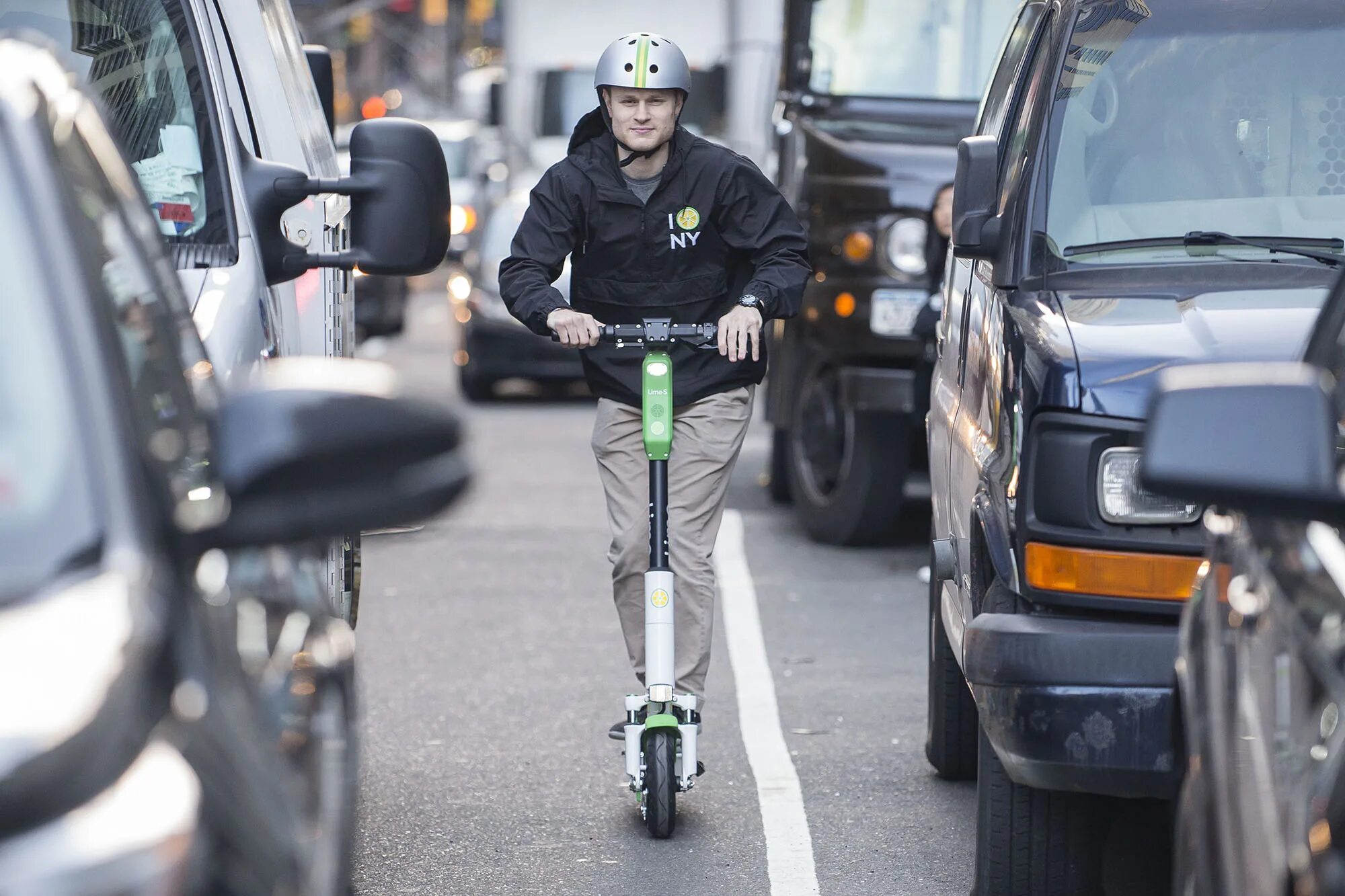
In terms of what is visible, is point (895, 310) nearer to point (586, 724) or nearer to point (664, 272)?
point (586, 724)

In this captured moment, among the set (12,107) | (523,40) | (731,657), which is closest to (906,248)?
(731,657)

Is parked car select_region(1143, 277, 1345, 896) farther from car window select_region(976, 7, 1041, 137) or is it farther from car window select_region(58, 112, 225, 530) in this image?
car window select_region(976, 7, 1041, 137)

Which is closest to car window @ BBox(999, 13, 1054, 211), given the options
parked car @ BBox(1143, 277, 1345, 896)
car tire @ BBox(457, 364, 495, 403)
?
parked car @ BBox(1143, 277, 1345, 896)

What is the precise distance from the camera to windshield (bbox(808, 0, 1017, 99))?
32.0 feet

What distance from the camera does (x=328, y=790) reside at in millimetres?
2520

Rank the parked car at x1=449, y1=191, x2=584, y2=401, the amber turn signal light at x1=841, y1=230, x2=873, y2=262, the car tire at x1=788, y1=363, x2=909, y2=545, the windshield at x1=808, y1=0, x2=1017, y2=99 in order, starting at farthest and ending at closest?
the parked car at x1=449, y1=191, x2=584, y2=401
the windshield at x1=808, y1=0, x2=1017, y2=99
the car tire at x1=788, y1=363, x2=909, y2=545
the amber turn signal light at x1=841, y1=230, x2=873, y2=262

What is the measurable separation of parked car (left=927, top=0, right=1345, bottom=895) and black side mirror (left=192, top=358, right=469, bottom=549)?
1495mm

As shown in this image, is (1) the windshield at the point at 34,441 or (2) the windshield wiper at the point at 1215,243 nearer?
(1) the windshield at the point at 34,441

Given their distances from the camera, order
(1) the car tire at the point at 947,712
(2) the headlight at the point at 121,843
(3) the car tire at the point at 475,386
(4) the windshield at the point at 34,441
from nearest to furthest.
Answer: (2) the headlight at the point at 121,843 → (4) the windshield at the point at 34,441 → (1) the car tire at the point at 947,712 → (3) the car tire at the point at 475,386

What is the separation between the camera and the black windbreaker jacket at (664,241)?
5430mm

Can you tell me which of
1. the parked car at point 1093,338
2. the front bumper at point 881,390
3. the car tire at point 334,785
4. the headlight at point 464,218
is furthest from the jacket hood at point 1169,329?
the headlight at point 464,218

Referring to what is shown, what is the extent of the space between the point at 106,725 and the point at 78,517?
0.27 metres

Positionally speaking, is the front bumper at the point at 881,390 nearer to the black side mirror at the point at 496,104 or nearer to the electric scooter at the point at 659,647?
the electric scooter at the point at 659,647

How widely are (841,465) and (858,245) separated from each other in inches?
41.4
